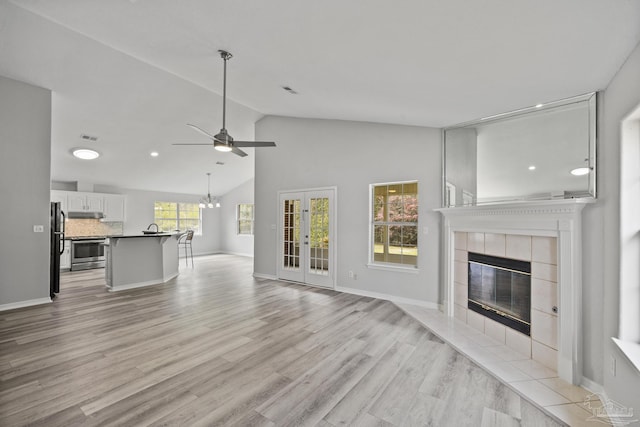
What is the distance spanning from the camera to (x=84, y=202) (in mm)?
7594

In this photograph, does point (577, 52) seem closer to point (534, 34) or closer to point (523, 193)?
point (534, 34)

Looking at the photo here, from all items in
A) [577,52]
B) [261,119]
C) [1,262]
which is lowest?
[1,262]

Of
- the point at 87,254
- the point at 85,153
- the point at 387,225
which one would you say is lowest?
the point at 87,254

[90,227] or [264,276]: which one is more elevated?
[90,227]

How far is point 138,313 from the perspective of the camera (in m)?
4.05

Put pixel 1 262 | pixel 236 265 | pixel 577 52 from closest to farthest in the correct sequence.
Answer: pixel 577 52, pixel 1 262, pixel 236 265

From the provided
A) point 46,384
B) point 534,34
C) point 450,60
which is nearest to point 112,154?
point 46,384

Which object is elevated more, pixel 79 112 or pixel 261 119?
pixel 261 119

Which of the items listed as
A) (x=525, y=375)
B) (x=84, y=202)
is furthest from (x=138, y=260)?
(x=525, y=375)

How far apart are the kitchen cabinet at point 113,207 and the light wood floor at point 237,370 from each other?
446 cm

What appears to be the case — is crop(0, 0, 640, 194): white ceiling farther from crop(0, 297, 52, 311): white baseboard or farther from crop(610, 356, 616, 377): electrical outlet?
crop(0, 297, 52, 311): white baseboard

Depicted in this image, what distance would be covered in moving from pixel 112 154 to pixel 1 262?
11.0ft

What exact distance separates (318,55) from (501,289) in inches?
123

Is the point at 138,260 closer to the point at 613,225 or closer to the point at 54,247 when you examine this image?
the point at 54,247
